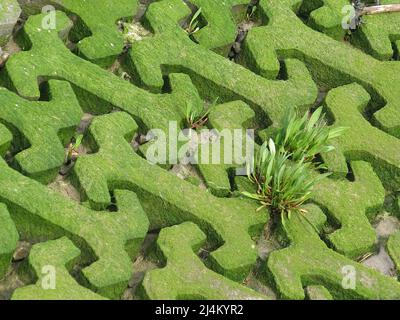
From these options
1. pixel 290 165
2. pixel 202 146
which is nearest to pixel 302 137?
pixel 290 165

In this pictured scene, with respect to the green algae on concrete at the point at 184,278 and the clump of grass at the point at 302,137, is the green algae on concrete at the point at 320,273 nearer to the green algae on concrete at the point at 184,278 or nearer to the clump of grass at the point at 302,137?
the green algae on concrete at the point at 184,278

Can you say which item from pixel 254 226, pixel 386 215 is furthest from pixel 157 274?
pixel 386 215

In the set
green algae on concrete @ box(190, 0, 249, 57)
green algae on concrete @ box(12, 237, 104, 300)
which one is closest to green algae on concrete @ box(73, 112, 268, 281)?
green algae on concrete @ box(12, 237, 104, 300)

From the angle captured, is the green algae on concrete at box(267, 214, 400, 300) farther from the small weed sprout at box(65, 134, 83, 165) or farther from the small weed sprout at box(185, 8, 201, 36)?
the small weed sprout at box(185, 8, 201, 36)

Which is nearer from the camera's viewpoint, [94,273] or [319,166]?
[94,273]

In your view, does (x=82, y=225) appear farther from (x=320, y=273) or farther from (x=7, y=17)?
(x=7, y=17)

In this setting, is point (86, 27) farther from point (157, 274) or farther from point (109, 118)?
point (157, 274)
